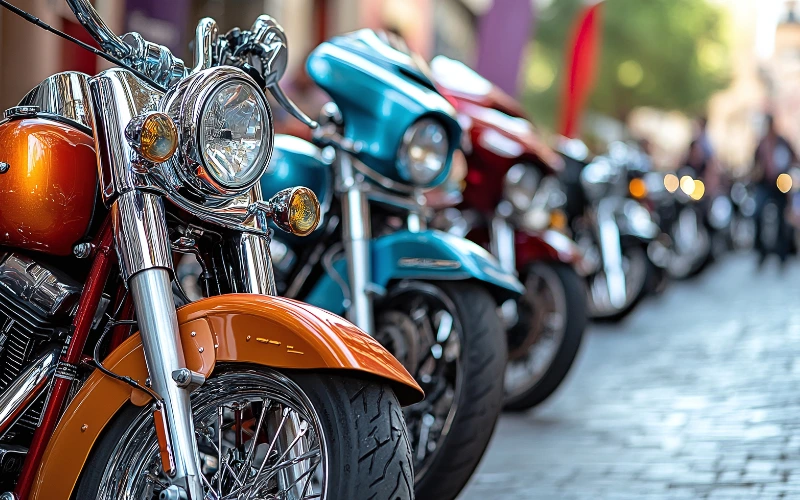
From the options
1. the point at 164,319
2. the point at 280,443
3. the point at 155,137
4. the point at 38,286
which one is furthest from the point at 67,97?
the point at 280,443

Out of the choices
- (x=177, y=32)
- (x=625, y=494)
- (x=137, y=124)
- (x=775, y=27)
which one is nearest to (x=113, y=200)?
(x=137, y=124)

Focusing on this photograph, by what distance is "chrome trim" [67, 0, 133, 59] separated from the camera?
2627mm

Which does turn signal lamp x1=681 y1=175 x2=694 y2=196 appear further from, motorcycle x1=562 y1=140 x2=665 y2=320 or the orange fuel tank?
the orange fuel tank

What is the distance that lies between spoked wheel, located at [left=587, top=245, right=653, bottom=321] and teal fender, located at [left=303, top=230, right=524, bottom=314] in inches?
183

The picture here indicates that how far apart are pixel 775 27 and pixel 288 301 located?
218 ft

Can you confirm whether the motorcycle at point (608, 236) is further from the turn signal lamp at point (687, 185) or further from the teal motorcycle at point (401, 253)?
the teal motorcycle at point (401, 253)

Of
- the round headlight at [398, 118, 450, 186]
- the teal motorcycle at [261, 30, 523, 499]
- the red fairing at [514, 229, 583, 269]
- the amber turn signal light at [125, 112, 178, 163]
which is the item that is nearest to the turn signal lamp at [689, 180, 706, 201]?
the red fairing at [514, 229, 583, 269]

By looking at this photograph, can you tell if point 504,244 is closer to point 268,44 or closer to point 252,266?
point 268,44

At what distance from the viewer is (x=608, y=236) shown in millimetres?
8523

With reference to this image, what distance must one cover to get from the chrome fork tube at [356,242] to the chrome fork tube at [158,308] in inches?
57.6

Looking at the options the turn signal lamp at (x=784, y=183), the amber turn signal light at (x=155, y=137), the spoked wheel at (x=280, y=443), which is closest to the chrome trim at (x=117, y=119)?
the amber turn signal light at (x=155, y=137)

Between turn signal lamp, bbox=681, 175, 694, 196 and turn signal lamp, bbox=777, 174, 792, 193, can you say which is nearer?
turn signal lamp, bbox=681, 175, 694, 196

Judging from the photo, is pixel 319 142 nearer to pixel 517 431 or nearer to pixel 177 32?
pixel 517 431

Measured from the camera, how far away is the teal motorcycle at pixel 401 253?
12.4ft
